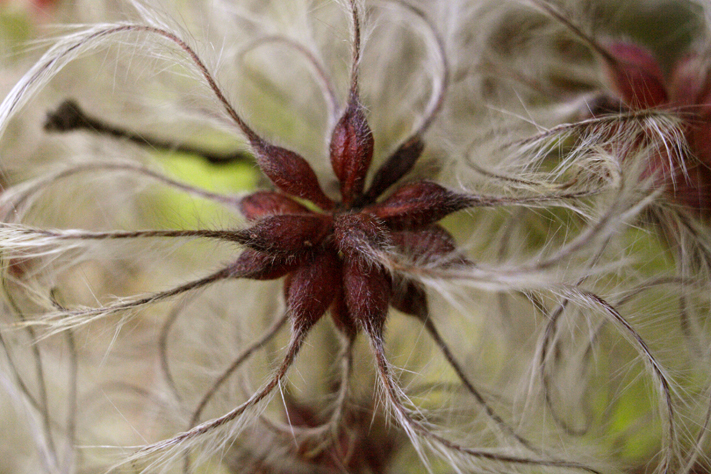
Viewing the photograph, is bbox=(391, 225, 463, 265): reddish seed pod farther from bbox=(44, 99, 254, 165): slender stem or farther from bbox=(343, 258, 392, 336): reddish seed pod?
bbox=(44, 99, 254, 165): slender stem

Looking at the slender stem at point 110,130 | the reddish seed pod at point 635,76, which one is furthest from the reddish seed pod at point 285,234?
the reddish seed pod at point 635,76

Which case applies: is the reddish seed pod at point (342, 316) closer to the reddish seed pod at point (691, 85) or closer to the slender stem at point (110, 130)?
the slender stem at point (110, 130)

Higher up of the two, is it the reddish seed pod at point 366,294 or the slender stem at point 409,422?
the reddish seed pod at point 366,294

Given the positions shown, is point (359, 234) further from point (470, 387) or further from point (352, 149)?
point (470, 387)

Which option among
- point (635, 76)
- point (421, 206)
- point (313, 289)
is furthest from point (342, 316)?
point (635, 76)

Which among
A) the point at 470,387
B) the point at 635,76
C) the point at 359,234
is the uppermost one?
the point at 635,76

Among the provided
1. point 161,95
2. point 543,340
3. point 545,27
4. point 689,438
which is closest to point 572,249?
point 543,340
